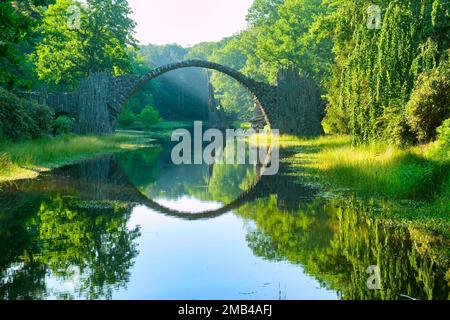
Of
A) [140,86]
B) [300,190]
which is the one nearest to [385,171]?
[300,190]

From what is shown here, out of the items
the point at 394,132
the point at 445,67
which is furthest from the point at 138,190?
the point at 445,67

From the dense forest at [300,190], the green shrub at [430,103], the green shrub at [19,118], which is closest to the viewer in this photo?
the dense forest at [300,190]

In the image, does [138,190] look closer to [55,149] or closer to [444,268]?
[55,149]

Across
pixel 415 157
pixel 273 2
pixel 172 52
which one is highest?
pixel 172 52

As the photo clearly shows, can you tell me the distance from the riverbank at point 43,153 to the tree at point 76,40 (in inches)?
411

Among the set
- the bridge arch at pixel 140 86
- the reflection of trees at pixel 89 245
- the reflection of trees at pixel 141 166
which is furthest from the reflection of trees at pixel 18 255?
the bridge arch at pixel 140 86

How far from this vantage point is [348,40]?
2194 centimetres

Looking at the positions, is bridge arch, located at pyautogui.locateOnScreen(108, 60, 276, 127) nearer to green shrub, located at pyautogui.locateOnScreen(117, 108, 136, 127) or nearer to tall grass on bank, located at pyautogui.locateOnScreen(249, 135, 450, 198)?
green shrub, located at pyautogui.locateOnScreen(117, 108, 136, 127)

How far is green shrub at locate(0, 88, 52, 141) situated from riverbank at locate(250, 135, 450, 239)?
1048 centimetres

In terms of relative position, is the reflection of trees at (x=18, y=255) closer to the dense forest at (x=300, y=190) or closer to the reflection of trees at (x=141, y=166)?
the dense forest at (x=300, y=190)

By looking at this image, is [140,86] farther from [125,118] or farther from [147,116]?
[147,116]

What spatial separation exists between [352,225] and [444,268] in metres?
2.92

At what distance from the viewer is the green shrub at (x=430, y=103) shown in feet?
43.6

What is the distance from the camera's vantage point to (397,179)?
1297cm
